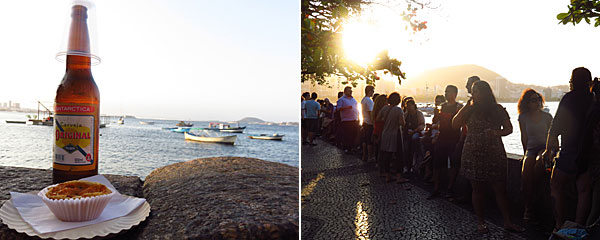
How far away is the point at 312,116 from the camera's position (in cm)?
171

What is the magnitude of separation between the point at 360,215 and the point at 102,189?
0.89m

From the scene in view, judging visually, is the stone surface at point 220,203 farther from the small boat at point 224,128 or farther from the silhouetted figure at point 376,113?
the small boat at point 224,128

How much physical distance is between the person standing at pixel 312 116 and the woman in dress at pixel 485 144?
72 centimetres

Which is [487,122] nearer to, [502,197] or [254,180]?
[502,197]

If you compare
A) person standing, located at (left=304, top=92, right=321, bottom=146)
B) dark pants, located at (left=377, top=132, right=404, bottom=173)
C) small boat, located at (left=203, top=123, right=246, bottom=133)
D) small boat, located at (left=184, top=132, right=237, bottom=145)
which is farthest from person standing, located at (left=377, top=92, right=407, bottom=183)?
small boat, located at (left=203, top=123, right=246, bottom=133)

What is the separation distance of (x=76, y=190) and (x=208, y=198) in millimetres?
265

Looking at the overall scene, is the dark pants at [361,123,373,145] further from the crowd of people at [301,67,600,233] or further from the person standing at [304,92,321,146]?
the person standing at [304,92,321,146]

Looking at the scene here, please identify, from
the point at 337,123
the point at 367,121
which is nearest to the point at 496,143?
the point at 367,121

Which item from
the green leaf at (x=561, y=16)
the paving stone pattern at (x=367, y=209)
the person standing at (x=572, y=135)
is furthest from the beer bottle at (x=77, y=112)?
the green leaf at (x=561, y=16)

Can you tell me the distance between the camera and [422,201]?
1.12 m

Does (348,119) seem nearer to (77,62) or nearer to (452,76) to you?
(452,76)

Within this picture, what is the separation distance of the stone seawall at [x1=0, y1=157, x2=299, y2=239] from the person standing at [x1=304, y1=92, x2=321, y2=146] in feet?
1.22

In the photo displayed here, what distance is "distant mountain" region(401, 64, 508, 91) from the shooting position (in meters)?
0.90

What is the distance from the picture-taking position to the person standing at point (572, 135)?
0.80m
